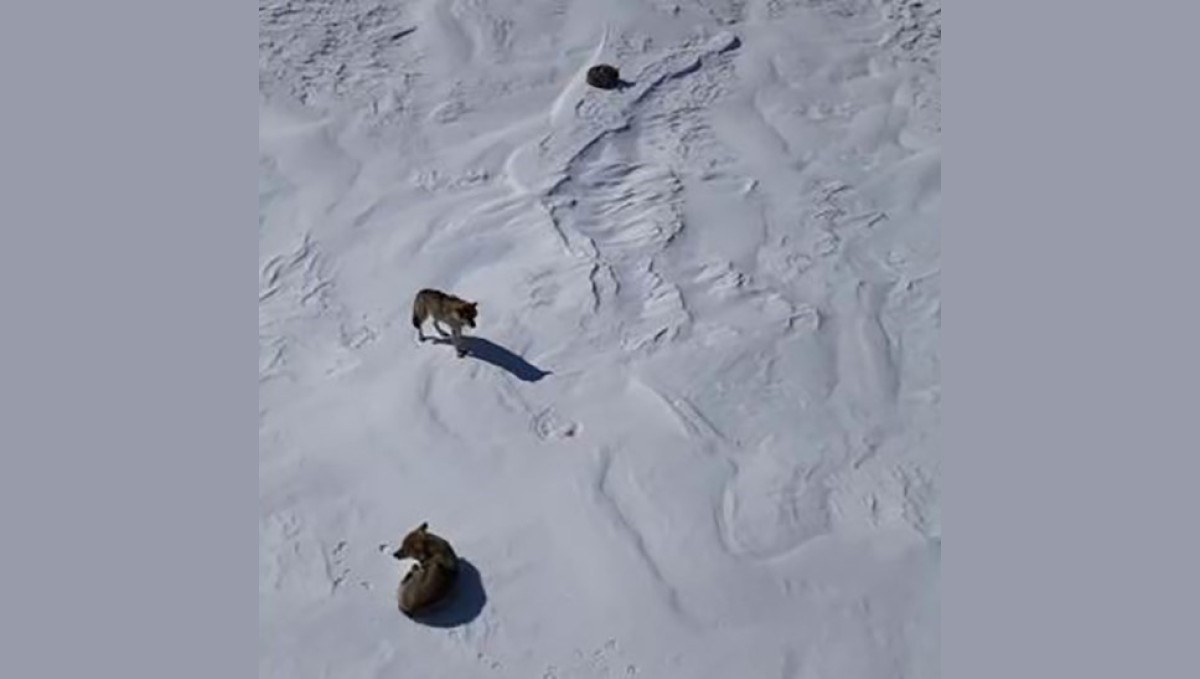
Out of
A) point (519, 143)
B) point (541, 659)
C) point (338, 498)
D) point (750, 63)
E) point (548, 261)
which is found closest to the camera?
point (541, 659)

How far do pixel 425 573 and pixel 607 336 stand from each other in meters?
1.57

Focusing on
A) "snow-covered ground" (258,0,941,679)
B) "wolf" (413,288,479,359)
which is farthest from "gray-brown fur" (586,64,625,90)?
"wolf" (413,288,479,359)

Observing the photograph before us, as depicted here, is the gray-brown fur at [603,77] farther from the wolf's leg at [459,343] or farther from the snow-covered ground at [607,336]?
the wolf's leg at [459,343]

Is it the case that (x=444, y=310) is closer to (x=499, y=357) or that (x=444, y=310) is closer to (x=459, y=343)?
(x=459, y=343)

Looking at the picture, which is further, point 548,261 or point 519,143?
point 519,143

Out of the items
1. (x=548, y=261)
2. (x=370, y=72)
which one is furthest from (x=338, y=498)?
(x=370, y=72)

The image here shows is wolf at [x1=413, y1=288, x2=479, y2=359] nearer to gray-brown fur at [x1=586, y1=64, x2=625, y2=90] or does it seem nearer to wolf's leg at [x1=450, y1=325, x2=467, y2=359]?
wolf's leg at [x1=450, y1=325, x2=467, y2=359]

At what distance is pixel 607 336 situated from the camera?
598 centimetres

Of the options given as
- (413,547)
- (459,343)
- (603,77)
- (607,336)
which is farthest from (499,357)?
(603,77)

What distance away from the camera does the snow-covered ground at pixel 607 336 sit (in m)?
4.91

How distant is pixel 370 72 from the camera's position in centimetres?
741

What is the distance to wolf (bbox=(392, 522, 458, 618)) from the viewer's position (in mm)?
4820

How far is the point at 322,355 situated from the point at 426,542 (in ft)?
4.13

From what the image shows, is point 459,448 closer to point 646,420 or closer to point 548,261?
point 646,420
